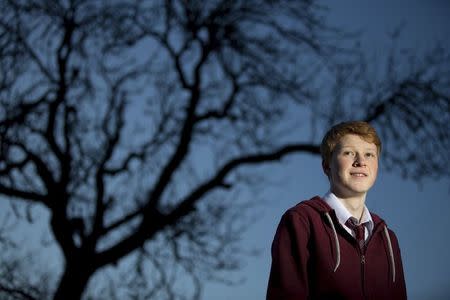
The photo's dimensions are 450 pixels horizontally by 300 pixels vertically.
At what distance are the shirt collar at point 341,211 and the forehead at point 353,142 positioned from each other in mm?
179

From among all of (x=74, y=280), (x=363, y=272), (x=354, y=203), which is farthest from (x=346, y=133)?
(x=74, y=280)

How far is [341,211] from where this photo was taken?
1974mm

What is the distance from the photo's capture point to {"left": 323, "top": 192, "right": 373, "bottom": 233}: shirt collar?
77.4 inches

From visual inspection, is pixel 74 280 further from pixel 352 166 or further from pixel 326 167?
pixel 352 166

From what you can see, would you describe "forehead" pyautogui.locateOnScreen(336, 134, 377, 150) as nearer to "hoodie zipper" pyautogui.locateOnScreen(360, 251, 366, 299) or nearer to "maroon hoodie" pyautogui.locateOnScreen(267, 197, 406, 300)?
"maroon hoodie" pyautogui.locateOnScreen(267, 197, 406, 300)

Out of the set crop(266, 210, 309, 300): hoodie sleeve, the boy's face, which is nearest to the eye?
the boy's face

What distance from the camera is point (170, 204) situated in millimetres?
7457

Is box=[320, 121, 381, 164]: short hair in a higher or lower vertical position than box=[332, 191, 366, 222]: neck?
higher

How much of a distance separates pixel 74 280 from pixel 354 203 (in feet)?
18.1

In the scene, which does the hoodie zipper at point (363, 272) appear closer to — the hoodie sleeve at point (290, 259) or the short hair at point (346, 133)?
the hoodie sleeve at point (290, 259)

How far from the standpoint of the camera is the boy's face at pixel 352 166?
6.45 feet

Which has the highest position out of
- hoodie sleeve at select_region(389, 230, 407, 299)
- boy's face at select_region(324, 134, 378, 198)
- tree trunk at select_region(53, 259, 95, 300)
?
tree trunk at select_region(53, 259, 95, 300)

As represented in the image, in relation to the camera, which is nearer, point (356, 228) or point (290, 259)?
point (290, 259)

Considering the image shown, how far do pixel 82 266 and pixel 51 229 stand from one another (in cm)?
73
